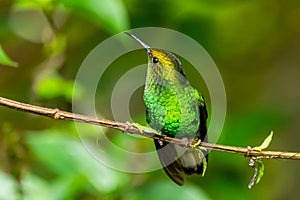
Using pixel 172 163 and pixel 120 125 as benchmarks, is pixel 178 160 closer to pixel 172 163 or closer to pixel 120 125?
pixel 172 163

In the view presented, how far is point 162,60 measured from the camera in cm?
83

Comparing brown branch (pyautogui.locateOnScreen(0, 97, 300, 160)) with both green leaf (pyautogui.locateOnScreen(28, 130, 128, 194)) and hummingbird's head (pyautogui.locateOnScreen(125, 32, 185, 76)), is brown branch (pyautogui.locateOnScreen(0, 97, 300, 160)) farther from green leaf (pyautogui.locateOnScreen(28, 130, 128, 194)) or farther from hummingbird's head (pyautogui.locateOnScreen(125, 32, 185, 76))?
green leaf (pyautogui.locateOnScreen(28, 130, 128, 194))

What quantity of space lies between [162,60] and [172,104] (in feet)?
0.23

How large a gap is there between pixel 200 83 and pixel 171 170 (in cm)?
100

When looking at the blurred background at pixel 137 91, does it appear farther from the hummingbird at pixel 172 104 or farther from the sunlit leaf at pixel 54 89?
the hummingbird at pixel 172 104

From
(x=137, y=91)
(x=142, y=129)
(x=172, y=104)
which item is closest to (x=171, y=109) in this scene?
(x=172, y=104)

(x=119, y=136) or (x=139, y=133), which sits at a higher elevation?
(x=119, y=136)

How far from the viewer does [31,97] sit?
6.25 ft

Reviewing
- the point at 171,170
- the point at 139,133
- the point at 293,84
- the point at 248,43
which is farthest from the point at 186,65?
the point at 139,133

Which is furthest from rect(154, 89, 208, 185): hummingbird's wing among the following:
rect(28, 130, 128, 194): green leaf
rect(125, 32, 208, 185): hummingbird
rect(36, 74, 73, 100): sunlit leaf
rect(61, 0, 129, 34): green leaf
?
rect(36, 74, 73, 100): sunlit leaf

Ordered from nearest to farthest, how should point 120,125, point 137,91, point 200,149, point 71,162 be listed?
point 120,125 → point 200,149 → point 71,162 → point 137,91

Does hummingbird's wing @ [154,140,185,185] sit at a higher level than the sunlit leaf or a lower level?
lower

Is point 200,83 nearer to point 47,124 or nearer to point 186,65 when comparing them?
point 186,65

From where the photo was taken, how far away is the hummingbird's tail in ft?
2.87
